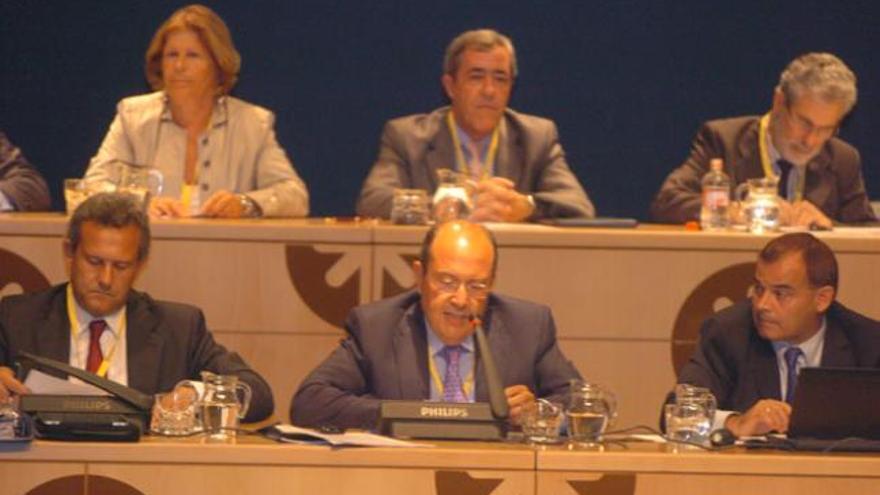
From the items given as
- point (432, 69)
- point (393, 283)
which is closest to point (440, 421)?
point (393, 283)

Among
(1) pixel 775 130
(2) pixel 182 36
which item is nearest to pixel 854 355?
(1) pixel 775 130

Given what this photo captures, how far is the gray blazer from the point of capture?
6.38 metres

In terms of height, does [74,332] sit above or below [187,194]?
below

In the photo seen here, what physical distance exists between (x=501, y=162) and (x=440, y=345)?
1946mm

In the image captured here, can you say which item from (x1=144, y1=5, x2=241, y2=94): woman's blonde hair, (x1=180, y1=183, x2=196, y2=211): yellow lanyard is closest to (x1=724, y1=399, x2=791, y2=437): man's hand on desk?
(x1=180, y1=183, x2=196, y2=211): yellow lanyard

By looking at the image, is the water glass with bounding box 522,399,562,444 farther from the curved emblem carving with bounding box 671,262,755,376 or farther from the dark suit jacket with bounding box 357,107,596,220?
the dark suit jacket with bounding box 357,107,596,220

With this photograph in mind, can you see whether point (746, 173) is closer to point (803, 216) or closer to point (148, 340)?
point (803, 216)

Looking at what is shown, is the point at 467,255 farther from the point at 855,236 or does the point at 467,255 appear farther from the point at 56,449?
the point at 855,236

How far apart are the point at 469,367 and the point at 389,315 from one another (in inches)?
9.9

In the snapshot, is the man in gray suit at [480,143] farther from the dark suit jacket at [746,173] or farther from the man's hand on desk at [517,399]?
the man's hand on desk at [517,399]

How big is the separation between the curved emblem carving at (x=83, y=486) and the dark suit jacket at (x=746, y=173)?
128 inches

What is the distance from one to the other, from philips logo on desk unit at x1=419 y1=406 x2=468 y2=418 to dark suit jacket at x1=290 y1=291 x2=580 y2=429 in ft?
1.72

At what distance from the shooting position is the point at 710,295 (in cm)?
572

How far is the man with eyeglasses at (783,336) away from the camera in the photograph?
4820 mm
